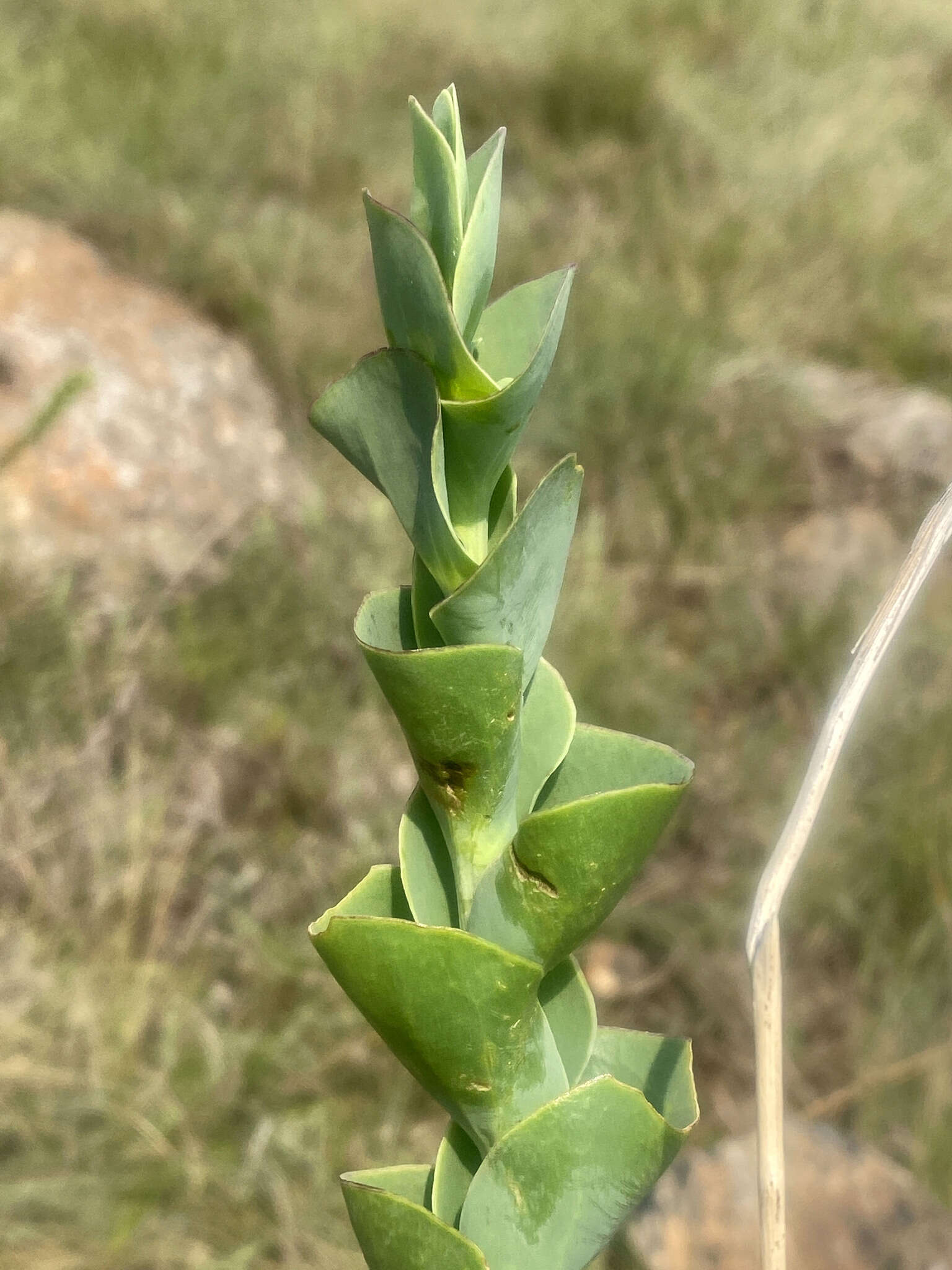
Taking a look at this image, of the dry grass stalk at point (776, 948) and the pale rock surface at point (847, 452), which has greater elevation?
the pale rock surface at point (847, 452)

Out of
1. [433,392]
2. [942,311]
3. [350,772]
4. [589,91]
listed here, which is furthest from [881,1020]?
[589,91]

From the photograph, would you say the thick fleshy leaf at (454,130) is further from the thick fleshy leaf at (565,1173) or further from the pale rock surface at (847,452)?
the pale rock surface at (847,452)

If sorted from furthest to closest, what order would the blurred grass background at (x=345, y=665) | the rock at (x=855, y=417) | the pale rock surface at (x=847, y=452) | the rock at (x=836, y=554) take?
the rock at (x=855, y=417) < the pale rock surface at (x=847, y=452) < the rock at (x=836, y=554) < the blurred grass background at (x=345, y=665)

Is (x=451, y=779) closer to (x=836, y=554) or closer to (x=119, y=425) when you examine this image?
(x=119, y=425)

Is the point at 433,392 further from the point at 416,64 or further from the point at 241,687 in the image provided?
the point at 416,64

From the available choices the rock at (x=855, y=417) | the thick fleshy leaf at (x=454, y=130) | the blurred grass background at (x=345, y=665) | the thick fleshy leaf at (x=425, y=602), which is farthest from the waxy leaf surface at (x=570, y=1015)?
the rock at (x=855, y=417)

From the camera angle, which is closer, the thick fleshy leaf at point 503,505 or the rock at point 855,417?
the thick fleshy leaf at point 503,505
